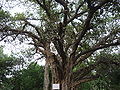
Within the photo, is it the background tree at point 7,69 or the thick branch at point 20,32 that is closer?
the thick branch at point 20,32

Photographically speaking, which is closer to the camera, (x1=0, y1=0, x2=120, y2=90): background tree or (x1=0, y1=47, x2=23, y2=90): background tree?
(x1=0, y1=0, x2=120, y2=90): background tree

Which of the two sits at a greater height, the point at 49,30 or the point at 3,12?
the point at 3,12

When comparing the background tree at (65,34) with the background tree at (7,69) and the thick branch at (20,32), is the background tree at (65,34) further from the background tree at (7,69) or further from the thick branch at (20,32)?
the background tree at (7,69)

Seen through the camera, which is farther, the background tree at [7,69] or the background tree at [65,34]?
the background tree at [7,69]

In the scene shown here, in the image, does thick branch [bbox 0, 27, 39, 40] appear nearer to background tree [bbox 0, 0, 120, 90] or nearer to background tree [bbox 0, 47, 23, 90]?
background tree [bbox 0, 0, 120, 90]

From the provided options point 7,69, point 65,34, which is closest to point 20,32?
point 65,34

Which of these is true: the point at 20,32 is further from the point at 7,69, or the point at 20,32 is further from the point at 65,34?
the point at 7,69

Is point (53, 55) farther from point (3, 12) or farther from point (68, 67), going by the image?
point (3, 12)

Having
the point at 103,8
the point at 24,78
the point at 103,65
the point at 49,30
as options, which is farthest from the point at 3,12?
the point at 24,78

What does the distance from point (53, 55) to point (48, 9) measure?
2097mm

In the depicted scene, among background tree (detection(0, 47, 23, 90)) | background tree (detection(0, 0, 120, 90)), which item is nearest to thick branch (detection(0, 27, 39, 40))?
background tree (detection(0, 0, 120, 90))

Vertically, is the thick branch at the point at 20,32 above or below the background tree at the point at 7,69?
above

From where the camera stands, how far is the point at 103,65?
10.1 m

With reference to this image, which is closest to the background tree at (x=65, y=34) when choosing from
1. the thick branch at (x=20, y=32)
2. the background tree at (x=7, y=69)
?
the thick branch at (x=20, y=32)
